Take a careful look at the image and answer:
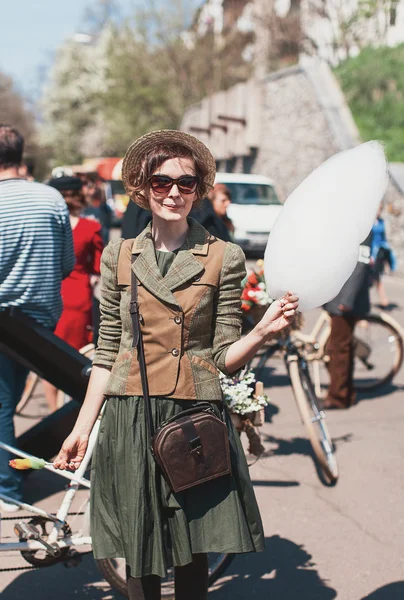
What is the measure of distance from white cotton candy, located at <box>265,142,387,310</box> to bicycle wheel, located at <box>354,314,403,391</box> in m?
5.21

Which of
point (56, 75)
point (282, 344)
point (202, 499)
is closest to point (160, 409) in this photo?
point (202, 499)

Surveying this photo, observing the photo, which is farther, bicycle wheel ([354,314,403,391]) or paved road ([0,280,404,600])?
bicycle wheel ([354,314,403,391])

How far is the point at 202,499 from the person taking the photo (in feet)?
8.95

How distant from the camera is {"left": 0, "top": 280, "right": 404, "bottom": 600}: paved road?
391 centimetres

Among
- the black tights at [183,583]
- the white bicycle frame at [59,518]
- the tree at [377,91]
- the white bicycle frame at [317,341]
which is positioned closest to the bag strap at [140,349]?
the black tights at [183,583]

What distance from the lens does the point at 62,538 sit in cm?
360

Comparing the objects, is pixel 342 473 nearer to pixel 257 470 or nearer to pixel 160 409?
pixel 257 470

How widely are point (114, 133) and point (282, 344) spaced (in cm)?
3813

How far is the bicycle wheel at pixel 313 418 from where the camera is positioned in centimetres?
528

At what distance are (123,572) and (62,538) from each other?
358 millimetres

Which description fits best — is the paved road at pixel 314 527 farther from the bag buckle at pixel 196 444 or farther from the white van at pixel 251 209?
the white van at pixel 251 209

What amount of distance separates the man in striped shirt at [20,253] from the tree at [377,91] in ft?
56.8

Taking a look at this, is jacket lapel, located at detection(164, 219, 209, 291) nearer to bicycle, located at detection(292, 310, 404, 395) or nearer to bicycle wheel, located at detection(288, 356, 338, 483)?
bicycle wheel, located at detection(288, 356, 338, 483)

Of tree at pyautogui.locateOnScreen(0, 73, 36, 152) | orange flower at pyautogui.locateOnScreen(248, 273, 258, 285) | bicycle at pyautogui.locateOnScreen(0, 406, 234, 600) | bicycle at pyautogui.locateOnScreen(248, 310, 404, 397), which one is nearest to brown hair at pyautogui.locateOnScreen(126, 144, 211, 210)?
bicycle at pyautogui.locateOnScreen(0, 406, 234, 600)
